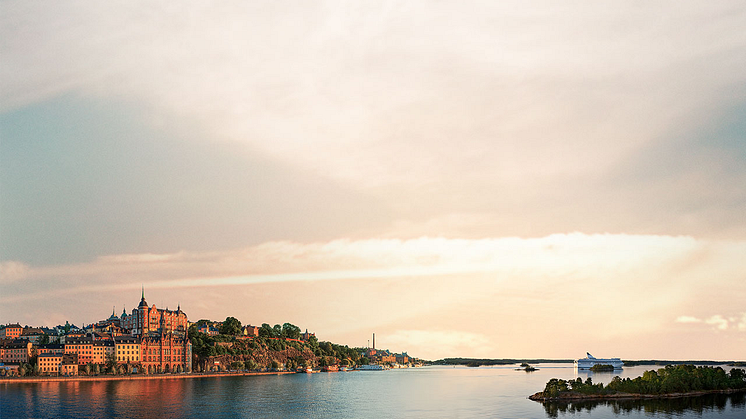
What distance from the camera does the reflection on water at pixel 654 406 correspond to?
110500 mm

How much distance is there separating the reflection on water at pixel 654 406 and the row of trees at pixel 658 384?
4729mm

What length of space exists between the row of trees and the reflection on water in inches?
186

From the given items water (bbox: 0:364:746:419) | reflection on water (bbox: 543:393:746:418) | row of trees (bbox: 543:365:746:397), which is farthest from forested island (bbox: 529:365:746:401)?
water (bbox: 0:364:746:419)

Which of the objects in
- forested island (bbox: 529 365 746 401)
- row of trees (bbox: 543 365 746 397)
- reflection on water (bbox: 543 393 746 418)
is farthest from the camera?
row of trees (bbox: 543 365 746 397)

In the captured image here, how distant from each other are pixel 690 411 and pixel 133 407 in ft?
313

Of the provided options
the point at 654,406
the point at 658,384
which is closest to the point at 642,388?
the point at 658,384

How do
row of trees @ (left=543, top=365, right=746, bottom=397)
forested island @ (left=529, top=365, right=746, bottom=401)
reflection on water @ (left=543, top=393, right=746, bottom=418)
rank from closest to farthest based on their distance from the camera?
reflection on water @ (left=543, top=393, right=746, bottom=418) < forested island @ (left=529, top=365, right=746, bottom=401) < row of trees @ (left=543, top=365, right=746, bottom=397)

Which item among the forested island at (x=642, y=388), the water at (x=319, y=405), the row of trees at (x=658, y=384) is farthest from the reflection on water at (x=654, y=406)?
the row of trees at (x=658, y=384)

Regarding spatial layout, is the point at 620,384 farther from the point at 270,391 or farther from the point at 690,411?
the point at 270,391

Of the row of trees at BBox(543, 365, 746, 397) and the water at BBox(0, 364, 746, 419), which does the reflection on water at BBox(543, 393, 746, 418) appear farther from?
the row of trees at BBox(543, 365, 746, 397)

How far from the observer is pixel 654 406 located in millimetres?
118125

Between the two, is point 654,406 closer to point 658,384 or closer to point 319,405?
point 658,384

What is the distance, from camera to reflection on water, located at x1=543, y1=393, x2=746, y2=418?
110 m

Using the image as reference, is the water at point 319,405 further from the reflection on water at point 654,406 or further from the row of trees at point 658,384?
the row of trees at point 658,384
